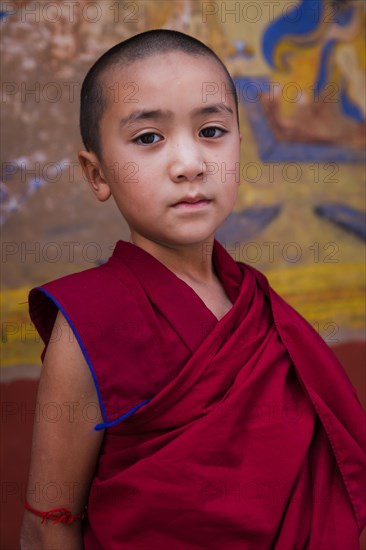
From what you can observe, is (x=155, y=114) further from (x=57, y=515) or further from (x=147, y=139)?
(x=57, y=515)

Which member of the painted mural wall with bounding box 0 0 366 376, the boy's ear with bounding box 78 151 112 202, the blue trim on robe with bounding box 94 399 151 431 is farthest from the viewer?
the painted mural wall with bounding box 0 0 366 376

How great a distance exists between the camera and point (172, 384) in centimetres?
143

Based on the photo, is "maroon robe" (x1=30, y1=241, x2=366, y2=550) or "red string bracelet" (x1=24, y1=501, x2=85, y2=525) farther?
"red string bracelet" (x1=24, y1=501, x2=85, y2=525)

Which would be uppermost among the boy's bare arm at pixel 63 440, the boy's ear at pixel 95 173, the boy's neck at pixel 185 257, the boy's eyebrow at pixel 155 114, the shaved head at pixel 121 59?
the shaved head at pixel 121 59

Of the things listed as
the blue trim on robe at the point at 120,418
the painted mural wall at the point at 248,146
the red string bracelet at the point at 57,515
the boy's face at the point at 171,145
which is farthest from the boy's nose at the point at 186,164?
the painted mural wall at the point at 248,146

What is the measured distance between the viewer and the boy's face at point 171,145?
1494mm

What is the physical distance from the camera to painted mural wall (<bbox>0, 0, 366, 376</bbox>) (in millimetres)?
2873

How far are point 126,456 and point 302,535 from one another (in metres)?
0.39

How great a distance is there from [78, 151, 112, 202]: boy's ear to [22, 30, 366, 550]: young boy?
0.04 ft

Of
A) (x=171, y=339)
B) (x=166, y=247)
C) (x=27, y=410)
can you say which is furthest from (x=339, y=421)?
(x=27, y=410)

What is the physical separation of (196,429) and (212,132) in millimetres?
615

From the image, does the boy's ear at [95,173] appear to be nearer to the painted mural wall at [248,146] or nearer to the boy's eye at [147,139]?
the boy's eye at [147,139]

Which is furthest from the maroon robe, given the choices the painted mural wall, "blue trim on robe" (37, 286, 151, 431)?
the painted mural wall

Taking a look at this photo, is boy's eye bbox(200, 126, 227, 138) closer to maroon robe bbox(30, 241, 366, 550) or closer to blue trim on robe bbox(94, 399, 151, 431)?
maroon robe bbox(30, 241, 366, 550)
